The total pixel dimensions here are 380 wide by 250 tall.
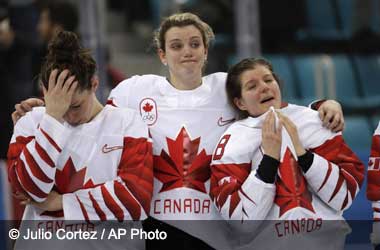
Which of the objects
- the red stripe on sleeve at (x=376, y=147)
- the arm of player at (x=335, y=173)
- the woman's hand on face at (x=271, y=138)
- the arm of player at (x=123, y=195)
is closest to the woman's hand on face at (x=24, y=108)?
the arm of player at (x=123, y=195)

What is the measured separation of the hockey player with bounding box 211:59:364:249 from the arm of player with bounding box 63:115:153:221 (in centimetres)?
25

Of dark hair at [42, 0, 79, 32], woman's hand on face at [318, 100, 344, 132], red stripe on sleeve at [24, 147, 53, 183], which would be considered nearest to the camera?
red stripe on sleeve at [24, 147, 53, 183]

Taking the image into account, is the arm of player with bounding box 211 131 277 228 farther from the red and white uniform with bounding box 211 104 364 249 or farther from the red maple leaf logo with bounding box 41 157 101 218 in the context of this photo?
the red maple leaf logo with bounding box 41 157 101 218

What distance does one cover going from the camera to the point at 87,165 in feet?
9.64

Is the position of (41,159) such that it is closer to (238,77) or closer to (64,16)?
(238,77)

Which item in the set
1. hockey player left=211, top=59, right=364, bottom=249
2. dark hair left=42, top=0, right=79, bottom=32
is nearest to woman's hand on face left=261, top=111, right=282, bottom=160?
hockey player left=211, top=59, right=364, bottom=249

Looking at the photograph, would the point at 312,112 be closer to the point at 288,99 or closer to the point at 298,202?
the point at 298,202

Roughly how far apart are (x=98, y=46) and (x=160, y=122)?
2.29 m

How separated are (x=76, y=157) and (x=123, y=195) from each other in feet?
0.70

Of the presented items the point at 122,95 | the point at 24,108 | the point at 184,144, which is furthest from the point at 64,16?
the point at 184,144

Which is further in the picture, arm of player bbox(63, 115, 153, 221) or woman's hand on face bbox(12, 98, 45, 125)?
woman's hand on face bbox(12, 98, 45, 125)

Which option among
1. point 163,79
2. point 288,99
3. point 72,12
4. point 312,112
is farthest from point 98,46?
point 312,112

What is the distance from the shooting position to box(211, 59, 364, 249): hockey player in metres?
2.93

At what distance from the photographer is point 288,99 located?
5.76 m
